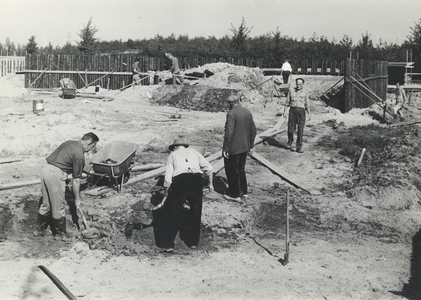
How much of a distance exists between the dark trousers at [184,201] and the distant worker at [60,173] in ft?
4.69

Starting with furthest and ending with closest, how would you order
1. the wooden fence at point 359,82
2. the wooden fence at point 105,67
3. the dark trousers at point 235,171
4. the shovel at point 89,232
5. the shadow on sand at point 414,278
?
1. the wooden fence at point 105,67
2. the wooden fence at point 359,82
3. the dark trousers at point 235,171
4. the shovel at point 89,232
5. the shadow on sand at point 414,278

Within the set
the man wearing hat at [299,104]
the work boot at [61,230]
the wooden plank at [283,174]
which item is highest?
the man wearing hat at [299,104]

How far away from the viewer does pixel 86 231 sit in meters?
7.26

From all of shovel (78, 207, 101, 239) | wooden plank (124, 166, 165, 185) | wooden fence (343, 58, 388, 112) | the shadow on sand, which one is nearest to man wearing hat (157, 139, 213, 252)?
shovel (78, 207, 101, 239)

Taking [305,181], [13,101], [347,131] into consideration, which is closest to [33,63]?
[13,101]

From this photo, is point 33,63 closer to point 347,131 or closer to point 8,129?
point 8,129

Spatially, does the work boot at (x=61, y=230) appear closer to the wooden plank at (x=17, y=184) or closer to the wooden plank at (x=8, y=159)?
the wooden plank at (x=17, y=184)

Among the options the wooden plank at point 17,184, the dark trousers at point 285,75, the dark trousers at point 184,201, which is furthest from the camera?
the dark trousers at point 285,75

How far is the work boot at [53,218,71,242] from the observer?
23.6ft

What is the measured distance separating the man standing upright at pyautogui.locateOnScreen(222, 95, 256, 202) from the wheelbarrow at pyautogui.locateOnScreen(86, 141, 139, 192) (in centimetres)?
187

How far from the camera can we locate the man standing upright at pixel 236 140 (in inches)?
335

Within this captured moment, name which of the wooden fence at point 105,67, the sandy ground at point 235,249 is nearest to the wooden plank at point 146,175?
the sandy ground at point 235,249

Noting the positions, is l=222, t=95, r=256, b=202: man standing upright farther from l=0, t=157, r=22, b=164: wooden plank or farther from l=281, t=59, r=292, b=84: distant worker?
l=281, t=59, r=292, b=84: distant worker

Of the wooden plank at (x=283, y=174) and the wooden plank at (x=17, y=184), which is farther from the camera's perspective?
the wooden plank at (x=283, y=174)
